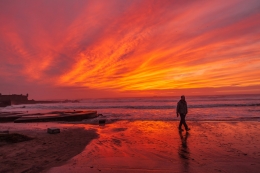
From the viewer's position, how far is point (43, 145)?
959cm

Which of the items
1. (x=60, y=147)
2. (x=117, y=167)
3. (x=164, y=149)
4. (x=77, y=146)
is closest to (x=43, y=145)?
(x=60, y=147)

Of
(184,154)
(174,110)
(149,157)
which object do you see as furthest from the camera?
(174,110)

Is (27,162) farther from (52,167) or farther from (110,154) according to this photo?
(110,154)

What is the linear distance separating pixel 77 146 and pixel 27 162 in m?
2.94

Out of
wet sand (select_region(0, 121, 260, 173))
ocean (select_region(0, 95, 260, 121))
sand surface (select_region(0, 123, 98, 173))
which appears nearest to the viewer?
wet sand (select_region(0, 121, 260, 173))

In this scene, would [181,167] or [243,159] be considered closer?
[181,167]

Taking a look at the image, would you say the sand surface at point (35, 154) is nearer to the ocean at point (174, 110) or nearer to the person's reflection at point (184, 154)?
the person's reflection at point (184, 154)

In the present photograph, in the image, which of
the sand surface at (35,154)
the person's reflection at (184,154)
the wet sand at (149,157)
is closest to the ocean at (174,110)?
the wet sand at (149,157)

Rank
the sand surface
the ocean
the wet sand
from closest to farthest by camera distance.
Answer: the wet sand < the sand surface < the ocean

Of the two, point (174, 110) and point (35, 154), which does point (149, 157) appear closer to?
point (35, 154)

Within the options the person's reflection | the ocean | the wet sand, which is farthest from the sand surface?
the ocean

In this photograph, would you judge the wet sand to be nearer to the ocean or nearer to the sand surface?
the sand surface

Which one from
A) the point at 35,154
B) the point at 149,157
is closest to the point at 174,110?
the point at 149,157

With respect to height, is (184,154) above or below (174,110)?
below
